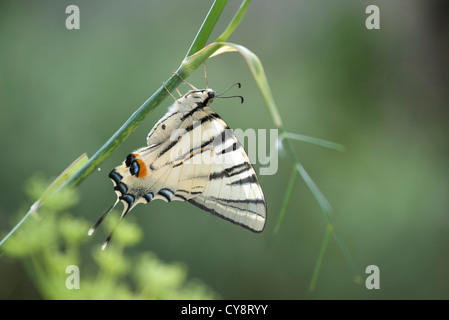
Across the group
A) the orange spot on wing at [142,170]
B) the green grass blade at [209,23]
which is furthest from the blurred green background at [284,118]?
the green grass blade at [209,23]

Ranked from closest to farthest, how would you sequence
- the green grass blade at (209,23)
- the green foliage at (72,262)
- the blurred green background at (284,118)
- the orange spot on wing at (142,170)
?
1. the green grass blade at (209,23)
2. the green foliage at (72,262)
3. the orange spot on wing at (142,170)
4. the blurred green background at (284,118)

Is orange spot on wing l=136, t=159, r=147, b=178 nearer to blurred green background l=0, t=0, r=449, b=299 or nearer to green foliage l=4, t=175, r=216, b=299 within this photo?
green foliage l=4, t=175, r=216, b=299

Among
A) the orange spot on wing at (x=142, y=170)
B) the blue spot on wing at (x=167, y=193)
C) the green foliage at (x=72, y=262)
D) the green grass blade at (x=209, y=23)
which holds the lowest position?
the green foliage at (x=72, y=262)

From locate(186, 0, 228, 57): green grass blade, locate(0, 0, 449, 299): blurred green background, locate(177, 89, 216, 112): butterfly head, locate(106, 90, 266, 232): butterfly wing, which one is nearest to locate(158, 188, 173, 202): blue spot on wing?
locate(106, 90, 266, 232): butterfly wing

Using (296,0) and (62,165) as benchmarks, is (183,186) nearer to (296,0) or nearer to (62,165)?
(62,165)

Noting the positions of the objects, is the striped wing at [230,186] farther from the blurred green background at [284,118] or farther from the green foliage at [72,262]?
the blurred green background at [284,118]

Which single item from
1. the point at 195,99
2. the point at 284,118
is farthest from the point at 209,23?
the point at 284,118
